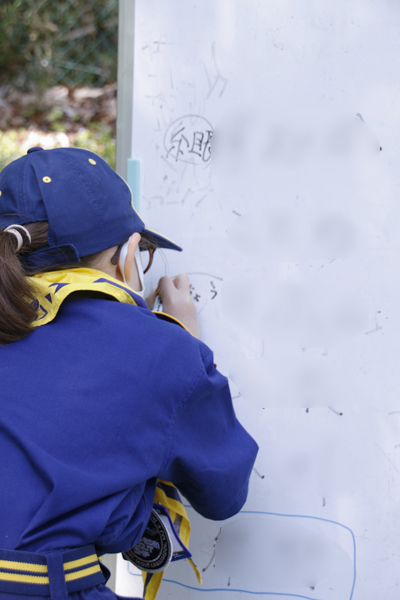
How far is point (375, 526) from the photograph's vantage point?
1.03m

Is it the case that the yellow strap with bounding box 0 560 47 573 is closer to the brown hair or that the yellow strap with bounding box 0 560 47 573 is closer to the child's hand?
the brown hair

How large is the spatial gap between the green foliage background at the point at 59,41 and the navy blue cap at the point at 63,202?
136 inches

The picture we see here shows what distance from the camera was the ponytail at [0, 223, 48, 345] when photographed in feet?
2.44

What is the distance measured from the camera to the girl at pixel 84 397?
2.22 feet

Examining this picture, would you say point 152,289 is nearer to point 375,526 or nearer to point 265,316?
point 265,316

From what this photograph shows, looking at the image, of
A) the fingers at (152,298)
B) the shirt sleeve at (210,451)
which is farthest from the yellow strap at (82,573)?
the fingers at (152,298)

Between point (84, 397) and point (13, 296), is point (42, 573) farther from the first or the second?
point (13, 296)

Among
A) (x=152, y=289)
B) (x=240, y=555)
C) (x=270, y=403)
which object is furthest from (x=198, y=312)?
(x=240, y=555)

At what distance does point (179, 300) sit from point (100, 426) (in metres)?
0.44

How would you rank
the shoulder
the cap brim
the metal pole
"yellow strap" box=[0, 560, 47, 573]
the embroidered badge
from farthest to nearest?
1. the metal pole
2. the cap brim
3. the embroidered badge
4. the shoulder
5. "yellow strap" box=[0, 560, 47, 573]

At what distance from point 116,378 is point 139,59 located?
0.76 metres

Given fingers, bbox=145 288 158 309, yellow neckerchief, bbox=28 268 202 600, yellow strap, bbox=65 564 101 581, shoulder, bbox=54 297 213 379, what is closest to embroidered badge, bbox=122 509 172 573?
yellow neckerchief, bbox=28 268 202 600

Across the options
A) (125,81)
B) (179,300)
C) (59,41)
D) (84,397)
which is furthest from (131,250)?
(59,41)

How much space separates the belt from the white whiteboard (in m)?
0.48
